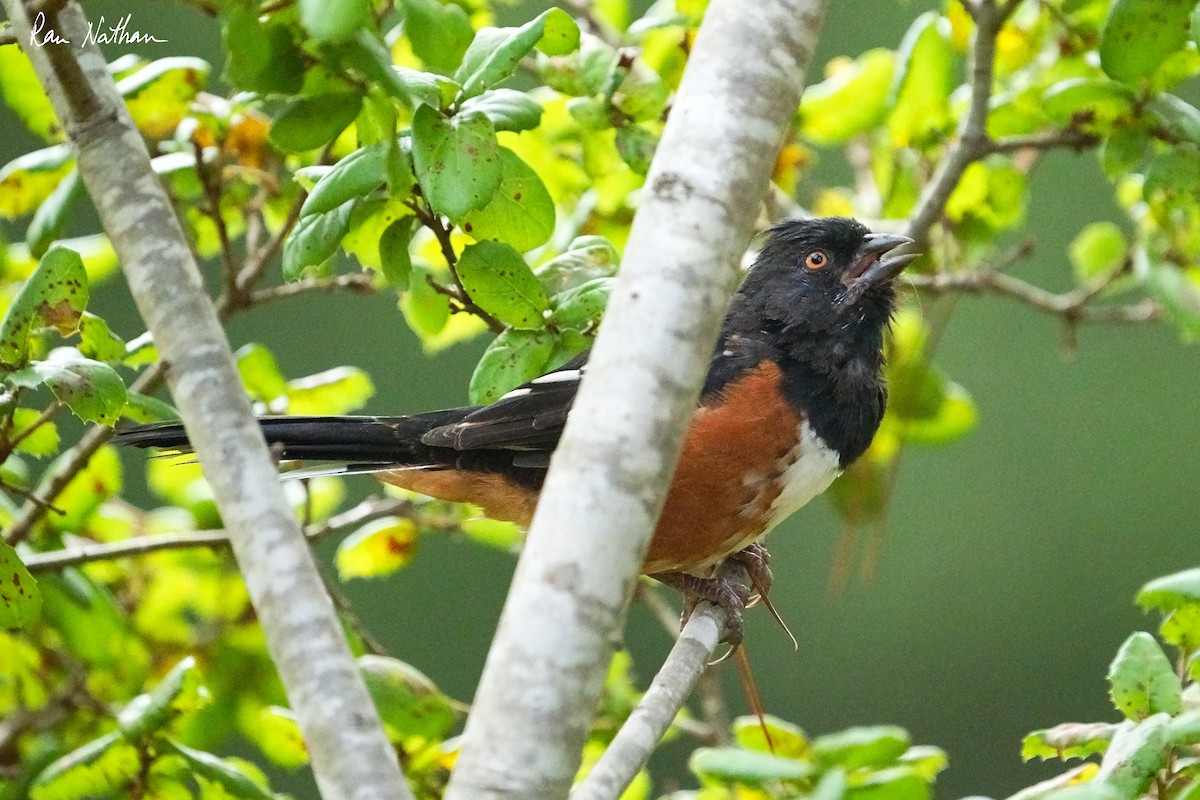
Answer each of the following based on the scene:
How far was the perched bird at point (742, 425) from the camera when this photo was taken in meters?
2.13

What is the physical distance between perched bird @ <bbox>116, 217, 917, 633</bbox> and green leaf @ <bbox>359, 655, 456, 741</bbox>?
404 mm

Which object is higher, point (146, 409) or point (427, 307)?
point (427, 307)

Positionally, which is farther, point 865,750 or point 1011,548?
point 1011,548

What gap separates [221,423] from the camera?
3.88ft

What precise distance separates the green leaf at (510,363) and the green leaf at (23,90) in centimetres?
75

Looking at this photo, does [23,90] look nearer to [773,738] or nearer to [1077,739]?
[773,738]

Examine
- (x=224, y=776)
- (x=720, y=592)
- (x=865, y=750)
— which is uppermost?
(x=720, y=592)

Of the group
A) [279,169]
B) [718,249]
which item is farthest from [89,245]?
[718,249]

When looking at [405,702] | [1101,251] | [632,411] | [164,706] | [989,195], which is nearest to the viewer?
[632,411]

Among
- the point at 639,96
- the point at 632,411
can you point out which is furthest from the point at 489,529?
the point at 632,411

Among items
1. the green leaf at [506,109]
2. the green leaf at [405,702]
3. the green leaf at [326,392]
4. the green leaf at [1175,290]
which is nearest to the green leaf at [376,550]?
the green leaf at [326,392]

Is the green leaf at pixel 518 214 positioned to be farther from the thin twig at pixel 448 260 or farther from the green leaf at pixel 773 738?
the green leaf at pixel 773 738

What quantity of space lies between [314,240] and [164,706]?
57cm

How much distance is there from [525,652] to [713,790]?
3.04 feet
